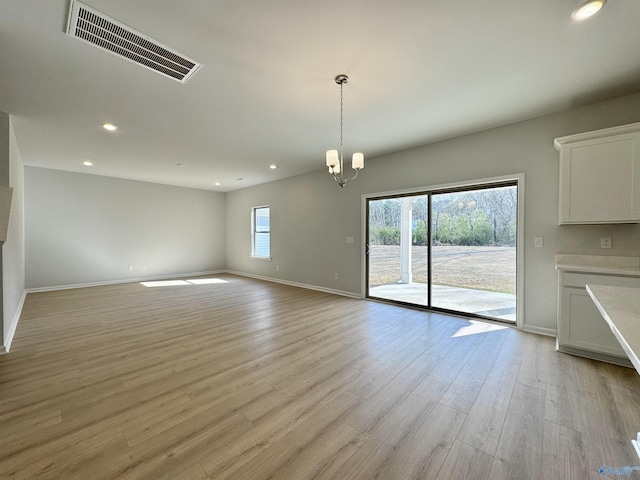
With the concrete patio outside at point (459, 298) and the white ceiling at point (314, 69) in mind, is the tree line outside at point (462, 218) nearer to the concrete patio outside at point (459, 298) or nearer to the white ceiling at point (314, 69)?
the concrete patio outside at point (459, 298)

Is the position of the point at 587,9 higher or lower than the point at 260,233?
higher

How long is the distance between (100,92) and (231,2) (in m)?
1.98

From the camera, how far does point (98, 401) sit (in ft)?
6.39

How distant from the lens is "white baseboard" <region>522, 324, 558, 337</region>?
3184mm

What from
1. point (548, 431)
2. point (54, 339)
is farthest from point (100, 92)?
point (548, 431)

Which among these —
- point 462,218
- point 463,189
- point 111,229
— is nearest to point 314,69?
point 463,189

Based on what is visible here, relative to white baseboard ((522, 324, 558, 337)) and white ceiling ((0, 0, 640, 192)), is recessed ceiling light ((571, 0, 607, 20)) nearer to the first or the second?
white ceiling ((0, 0, 640, 192))

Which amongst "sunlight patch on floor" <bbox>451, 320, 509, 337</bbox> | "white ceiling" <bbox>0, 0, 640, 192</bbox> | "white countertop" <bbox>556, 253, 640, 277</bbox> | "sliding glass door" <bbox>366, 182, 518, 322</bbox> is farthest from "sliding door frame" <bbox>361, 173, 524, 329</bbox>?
"white ceiling" <bbox>0, 0, 640, 192</bbox>

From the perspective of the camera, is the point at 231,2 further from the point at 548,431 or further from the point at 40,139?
the point at 40,139

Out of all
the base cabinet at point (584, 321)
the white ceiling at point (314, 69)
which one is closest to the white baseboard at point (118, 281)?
the white ceiling at point (314, 69)

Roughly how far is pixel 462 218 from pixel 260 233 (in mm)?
5437

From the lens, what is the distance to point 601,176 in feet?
8.76

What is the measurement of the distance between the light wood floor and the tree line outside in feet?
4.25

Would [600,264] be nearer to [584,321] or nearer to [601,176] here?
[584,321]
